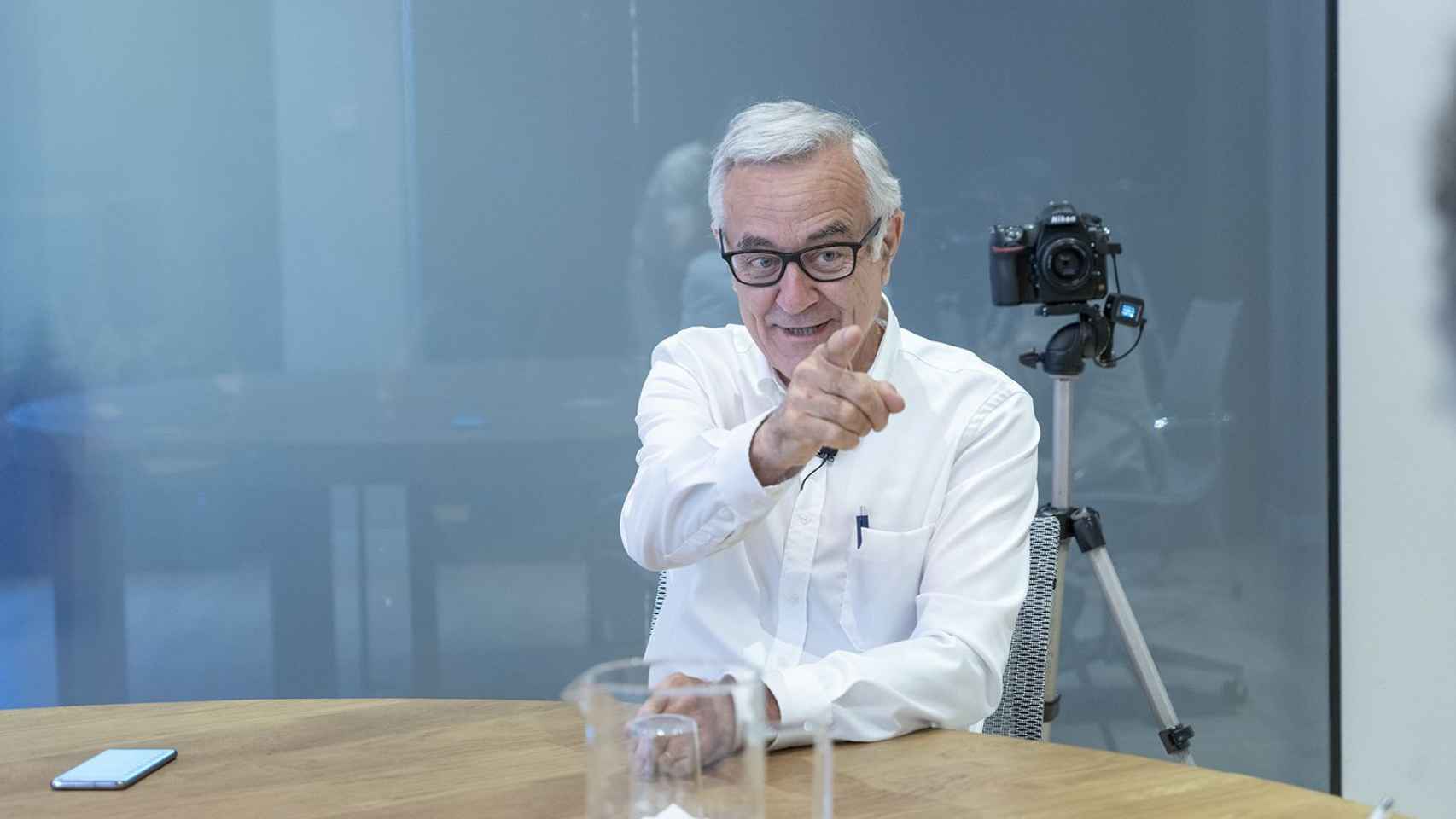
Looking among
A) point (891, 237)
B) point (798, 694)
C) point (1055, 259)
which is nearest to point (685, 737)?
point (798, 694)

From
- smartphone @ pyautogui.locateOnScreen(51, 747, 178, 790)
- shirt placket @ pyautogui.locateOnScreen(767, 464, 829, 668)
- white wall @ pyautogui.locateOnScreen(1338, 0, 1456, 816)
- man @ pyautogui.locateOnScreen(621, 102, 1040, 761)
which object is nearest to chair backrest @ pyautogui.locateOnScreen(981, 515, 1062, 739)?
man @ pyautogui.locateOnScreen(621, 102, 1040, 761)

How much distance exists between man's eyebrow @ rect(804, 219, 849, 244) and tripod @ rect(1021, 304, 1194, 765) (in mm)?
917

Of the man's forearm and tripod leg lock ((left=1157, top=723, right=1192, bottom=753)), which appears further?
tripod leg lock ((left=1157, top=723, right=1192, bottom=753))

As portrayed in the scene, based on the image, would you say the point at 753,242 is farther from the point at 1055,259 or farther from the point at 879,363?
the point at 1055,259

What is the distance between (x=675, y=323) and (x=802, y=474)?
141 cm

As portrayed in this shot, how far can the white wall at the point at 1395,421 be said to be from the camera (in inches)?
136

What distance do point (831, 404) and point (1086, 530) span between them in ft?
4.77

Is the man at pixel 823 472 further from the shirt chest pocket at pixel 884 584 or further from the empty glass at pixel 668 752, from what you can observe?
the empty glass at pixel 668 752

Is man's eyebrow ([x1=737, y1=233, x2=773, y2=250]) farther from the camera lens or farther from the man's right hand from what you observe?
the camera lens

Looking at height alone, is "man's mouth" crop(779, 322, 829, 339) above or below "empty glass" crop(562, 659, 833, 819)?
above

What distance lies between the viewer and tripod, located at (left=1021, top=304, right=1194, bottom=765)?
110 inches

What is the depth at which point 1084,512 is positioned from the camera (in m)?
2.83

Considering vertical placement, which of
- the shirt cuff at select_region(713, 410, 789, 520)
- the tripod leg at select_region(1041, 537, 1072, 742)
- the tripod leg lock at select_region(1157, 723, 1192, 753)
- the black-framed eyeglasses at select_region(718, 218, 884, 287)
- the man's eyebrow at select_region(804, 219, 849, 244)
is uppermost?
the man's eyebrow at select_region(804, 219, 849, 244)

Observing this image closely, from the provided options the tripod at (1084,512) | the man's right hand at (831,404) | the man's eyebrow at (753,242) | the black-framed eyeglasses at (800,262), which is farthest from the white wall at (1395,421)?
the man's right hand at (831,404)
